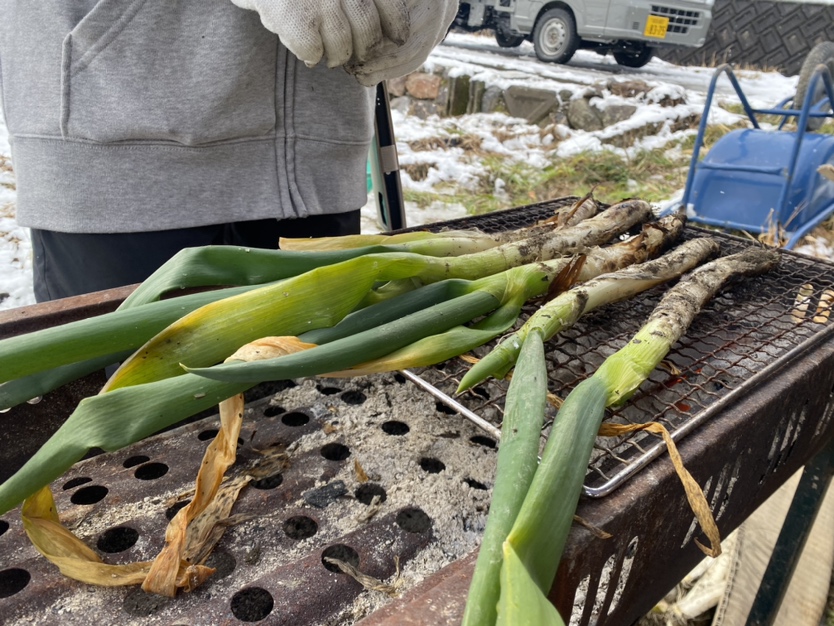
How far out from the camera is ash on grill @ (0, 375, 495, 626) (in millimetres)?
803

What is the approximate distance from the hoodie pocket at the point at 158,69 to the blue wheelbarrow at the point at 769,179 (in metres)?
3.68

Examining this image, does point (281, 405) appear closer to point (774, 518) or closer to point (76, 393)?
point (76, 393)

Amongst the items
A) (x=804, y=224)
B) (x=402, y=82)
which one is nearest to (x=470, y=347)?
(x=804, y=224)

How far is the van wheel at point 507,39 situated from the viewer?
11.2 metres

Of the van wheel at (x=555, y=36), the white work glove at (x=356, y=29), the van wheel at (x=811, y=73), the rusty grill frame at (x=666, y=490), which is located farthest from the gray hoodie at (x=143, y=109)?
the van wheel at (x=555, y=36)

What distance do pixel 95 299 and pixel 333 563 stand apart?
2.38ft

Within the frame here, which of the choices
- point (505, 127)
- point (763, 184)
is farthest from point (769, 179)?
point (505, 127)

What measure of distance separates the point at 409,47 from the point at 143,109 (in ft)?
2.12

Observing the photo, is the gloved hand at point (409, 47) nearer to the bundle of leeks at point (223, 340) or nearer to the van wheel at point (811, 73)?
the bundle of leeks at point (223, 340)

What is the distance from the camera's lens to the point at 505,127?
7.53 metres

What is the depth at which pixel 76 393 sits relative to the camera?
3.84ft

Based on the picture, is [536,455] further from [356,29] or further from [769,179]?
[769,179]

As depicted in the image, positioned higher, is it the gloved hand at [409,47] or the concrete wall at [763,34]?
the concrete wall at [763,34]

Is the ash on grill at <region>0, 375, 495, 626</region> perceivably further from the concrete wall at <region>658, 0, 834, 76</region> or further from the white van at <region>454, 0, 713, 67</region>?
the concrete wall at <region>658, 0, 834, 76</region>
